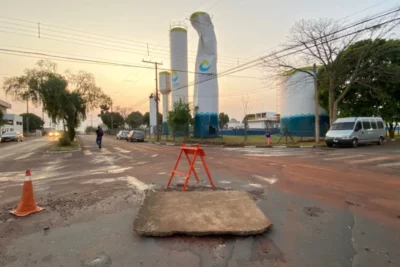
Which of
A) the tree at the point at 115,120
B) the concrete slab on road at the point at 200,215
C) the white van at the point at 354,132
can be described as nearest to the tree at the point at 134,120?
the tree at the point at 115,120

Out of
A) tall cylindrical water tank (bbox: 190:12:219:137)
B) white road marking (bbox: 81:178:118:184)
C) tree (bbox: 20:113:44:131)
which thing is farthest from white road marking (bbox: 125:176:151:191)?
tree (bbox: 20:113:44:131)

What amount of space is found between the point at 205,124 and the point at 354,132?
17888 millimetres

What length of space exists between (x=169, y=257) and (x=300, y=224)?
2267 millimetres

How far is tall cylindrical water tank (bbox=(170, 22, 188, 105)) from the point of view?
138 feet

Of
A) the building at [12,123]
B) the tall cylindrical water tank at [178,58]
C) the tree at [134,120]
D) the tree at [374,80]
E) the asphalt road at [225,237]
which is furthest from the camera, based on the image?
the tree at [134,120]

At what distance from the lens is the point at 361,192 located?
617cm

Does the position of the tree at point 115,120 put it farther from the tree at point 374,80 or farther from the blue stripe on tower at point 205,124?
the tree at point 374,80

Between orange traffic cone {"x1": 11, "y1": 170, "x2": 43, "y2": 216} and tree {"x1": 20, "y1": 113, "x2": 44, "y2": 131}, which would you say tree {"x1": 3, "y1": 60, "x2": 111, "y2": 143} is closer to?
orange traffic cone {"x1": 11, "y1": 170, "x2": 43, "y2": 216}

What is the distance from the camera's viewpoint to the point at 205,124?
109ft

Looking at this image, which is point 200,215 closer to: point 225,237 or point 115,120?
point 225,237

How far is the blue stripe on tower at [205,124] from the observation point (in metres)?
33.1

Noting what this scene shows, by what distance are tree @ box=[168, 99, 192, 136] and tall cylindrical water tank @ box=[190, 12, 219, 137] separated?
210 cm

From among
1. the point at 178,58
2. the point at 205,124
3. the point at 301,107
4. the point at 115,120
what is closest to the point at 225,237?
the point at 205,124

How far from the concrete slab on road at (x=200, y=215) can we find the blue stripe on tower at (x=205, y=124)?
89.6 ft
